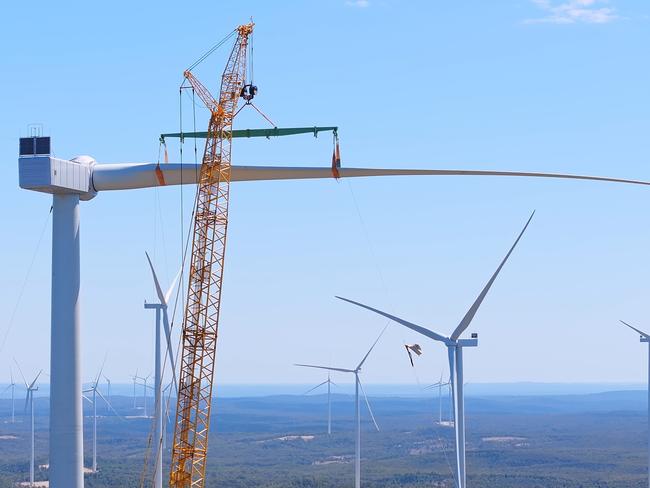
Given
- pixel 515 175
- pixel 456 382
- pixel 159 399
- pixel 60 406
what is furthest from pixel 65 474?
pixel 456 382

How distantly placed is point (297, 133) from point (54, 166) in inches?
539

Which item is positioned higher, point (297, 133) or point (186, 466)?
point (297, 133)

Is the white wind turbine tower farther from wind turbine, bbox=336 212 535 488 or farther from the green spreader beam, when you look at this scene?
wind turbine, bbox=336 212 535 488

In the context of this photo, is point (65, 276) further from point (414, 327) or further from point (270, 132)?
point (414, 327)

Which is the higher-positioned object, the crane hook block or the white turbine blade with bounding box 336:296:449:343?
the crane hook block

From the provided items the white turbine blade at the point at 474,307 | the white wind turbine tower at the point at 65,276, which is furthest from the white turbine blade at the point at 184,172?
the white turbine blade at the point at 474,307

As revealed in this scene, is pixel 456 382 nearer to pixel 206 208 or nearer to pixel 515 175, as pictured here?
pixel 206 208

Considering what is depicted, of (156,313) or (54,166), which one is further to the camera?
(156,313)

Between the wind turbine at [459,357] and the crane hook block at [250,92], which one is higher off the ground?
the crane hook block at [250,92]

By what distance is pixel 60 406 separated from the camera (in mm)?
38062

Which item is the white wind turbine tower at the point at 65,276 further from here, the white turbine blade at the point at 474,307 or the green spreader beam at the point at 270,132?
the white turbine blade at the point at 474,307

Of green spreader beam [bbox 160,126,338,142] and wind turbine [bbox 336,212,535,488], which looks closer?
green spreader beam [bbox 160,126,338,142]

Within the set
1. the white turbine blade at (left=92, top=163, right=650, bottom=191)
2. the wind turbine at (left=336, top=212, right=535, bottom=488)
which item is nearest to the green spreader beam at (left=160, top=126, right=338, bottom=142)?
the white turbine blade at (left=92, top=163, right=650, bottom=191)

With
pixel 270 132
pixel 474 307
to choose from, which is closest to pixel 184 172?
pixel 270 132
